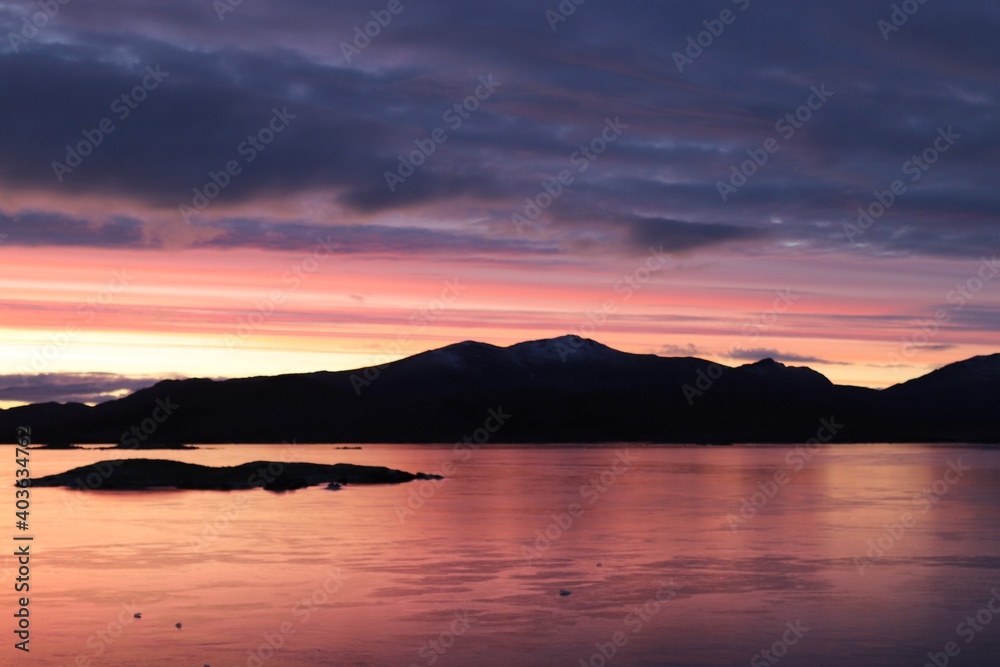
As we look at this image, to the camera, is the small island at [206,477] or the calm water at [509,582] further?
the small island at [206,477]

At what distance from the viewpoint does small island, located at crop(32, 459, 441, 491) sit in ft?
299

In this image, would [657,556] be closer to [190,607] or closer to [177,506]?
[190,607]

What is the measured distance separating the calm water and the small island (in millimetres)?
18431

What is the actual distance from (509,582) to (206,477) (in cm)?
6129

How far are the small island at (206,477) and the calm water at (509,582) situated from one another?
1843cm

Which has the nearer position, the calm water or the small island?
the calm water

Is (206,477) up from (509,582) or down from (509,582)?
up

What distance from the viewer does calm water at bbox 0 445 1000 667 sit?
27.4m

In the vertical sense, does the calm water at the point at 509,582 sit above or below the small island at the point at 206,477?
below

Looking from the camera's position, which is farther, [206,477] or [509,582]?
[206,477]

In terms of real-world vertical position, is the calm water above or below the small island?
below

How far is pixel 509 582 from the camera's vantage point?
123 ft

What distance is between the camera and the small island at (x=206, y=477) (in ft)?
299

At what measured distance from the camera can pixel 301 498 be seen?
77.9m
